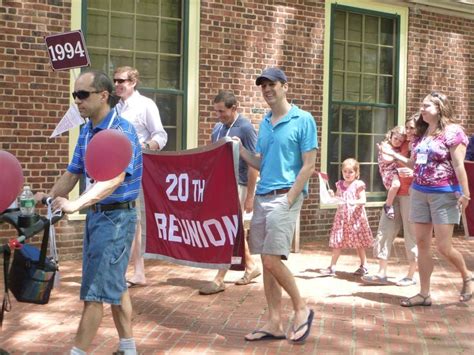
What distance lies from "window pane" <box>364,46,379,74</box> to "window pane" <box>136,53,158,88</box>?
13.8 ft

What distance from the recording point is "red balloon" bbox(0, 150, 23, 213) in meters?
3.92

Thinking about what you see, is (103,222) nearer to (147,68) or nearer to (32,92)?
(32,92)

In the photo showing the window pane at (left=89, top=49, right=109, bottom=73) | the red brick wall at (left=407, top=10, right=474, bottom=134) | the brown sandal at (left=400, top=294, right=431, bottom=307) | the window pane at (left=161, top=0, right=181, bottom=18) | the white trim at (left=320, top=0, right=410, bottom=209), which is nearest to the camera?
the brown sandal at (left=400, top=294, right=431, bottom=307)

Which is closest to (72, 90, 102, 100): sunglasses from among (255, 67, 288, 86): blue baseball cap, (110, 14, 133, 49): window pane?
(255, 67, 288, 86): blue baseball cap

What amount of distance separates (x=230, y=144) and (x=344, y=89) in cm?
677

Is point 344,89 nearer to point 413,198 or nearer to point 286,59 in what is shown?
point 286,59

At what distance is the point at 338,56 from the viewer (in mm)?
12695

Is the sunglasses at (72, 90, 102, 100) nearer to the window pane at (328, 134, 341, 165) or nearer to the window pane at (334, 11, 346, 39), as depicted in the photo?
the window pane at (328, 134, 341, 165)

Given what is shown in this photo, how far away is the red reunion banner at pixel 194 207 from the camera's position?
6441 mm

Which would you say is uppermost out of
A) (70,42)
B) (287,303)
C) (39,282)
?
(70,42)

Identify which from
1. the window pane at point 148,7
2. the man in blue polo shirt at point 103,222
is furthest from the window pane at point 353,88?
the man in blue polo shirt at point 103,222

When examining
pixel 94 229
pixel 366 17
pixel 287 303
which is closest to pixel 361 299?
pixel 287 303

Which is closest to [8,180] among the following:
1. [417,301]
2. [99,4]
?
[417,301]

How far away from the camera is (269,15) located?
1158 centimetres
